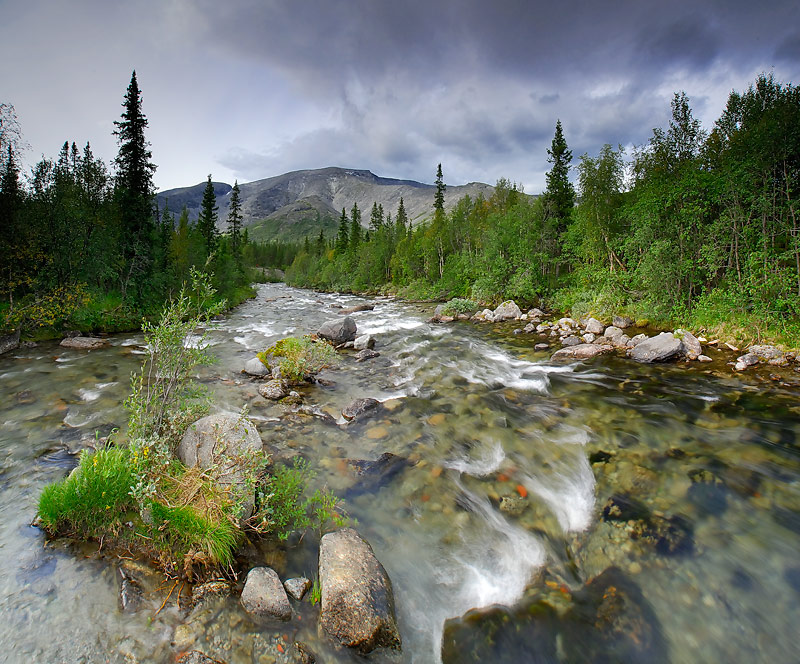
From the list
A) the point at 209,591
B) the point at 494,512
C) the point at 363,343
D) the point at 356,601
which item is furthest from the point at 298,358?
the point at 356,601

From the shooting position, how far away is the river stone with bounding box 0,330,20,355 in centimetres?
1473

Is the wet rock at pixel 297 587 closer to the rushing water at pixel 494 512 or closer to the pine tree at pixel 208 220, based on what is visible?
the rushing water at pixel 494 512

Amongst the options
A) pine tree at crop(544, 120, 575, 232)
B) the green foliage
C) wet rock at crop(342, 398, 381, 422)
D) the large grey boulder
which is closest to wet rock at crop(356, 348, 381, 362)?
the green foliage

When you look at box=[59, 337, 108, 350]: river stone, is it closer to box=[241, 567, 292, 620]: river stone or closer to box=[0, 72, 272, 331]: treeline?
box=[0, 72, 272, 331]: treeline

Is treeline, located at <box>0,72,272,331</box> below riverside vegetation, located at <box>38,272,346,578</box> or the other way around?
the other way around

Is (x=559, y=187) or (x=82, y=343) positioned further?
(x=559, y=187)

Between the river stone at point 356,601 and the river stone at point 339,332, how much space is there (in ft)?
48.4

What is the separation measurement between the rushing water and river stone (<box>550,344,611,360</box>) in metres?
3.53

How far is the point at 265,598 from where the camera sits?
13.1ft

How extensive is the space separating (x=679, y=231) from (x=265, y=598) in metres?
25.4

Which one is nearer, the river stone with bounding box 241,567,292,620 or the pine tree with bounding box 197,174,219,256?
the river stone with bounding box 241,567,292,620

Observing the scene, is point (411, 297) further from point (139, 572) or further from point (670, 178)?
point (139, 572)

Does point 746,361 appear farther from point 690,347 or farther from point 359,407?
point 359,407

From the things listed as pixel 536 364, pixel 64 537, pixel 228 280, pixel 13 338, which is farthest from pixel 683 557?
pixel 228 280
